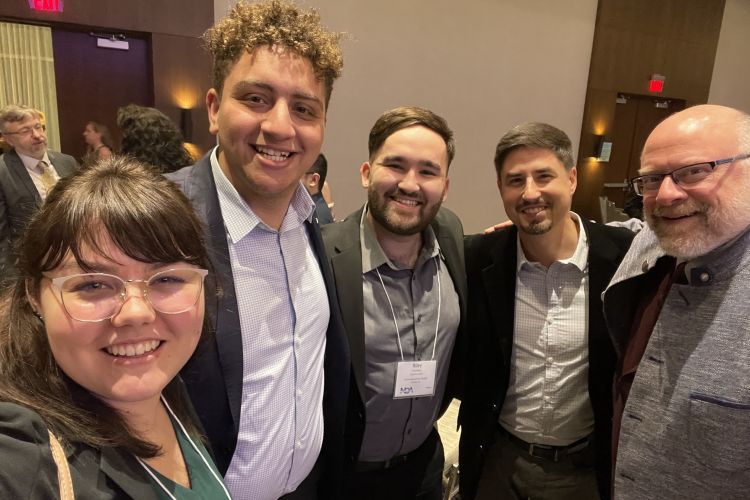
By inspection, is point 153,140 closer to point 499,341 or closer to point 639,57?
point 499,341

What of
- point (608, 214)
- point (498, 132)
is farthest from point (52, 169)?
point (608, 214)

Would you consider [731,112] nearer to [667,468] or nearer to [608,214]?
[667,468]

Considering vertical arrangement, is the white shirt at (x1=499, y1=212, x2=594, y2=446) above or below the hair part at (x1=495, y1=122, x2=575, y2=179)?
below

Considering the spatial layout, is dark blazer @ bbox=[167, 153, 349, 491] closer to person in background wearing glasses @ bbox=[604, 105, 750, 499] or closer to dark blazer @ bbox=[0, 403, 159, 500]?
dark blazer @ bbox=[0, 403, 159, 500]

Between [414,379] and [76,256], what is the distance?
1.31 meters

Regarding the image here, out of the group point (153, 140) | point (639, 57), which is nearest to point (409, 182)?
point (153, 140)

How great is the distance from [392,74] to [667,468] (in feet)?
18.7

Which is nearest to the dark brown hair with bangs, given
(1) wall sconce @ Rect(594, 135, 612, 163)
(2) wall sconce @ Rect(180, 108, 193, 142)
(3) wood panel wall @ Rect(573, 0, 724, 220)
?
(2) wall sconce @ Rect(180, 108, 193, 142)

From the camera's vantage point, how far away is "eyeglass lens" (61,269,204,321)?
2.54ft

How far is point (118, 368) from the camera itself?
2.66 ft

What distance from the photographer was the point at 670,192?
4.57 feet

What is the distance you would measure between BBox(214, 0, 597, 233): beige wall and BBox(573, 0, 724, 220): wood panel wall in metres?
0.26

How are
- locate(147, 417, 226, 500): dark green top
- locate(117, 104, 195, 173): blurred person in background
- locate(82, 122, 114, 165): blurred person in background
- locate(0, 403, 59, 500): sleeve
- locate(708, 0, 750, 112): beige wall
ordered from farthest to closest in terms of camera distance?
1. locate(708, 0, 750, 112): beige wall
2. locate(82, 122, 114, 165): blurred person in background
3. locate(117, 104, 195, 173): blurred person in background
4. locate(147, 417, 226, 500): dark green top
5. locate(0, 403, 59, 500): sleeve

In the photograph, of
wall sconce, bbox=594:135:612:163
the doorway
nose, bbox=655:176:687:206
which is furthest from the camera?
the doorway
